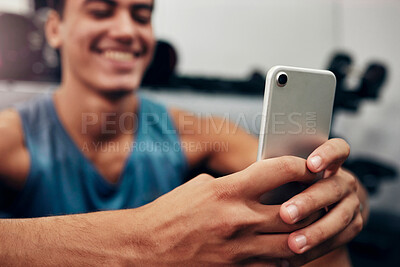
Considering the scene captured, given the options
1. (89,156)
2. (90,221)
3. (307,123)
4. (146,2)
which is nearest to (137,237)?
(90,221)

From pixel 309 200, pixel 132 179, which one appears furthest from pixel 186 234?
pixel 132 179

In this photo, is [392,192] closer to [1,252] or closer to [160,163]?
[160,163]

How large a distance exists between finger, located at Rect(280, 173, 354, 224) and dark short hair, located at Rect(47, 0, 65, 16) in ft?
2.13

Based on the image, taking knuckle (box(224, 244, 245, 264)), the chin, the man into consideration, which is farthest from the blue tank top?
knuckle (box(224, 244, 245, 264))

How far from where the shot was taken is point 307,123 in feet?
1.27

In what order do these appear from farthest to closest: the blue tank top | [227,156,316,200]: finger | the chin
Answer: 1. the chin
2. the blue tank top
3. [227,156,316,200]: finger

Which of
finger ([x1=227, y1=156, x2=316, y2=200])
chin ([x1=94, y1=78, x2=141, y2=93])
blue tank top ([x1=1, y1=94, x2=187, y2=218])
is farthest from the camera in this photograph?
chin ([x1=94, y1=78, x2=141, y2=93])

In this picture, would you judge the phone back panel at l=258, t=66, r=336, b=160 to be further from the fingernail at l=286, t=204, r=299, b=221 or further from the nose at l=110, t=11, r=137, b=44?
the nose at l=110, t=11, r=137, b=44

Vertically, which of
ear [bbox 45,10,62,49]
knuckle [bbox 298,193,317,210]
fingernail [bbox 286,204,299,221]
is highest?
ear [bbox 45,10,62,49]

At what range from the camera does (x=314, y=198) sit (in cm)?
35

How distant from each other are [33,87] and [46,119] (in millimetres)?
106

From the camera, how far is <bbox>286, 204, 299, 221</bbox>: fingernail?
13.1 inches

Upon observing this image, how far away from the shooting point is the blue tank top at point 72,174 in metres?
0.61

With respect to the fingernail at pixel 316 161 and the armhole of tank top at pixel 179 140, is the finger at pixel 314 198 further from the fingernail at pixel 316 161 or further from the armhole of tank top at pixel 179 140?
the armhole of tank top at pixel 179 140
